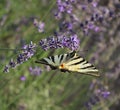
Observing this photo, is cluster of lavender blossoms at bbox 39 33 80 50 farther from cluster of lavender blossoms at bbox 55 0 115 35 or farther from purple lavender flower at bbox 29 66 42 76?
purple lavender flower at bbox 29 66 42 76

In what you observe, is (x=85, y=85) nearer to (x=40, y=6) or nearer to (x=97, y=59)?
(x=97, y=59)

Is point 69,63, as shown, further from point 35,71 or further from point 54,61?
point 35,71

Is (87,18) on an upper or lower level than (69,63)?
upper

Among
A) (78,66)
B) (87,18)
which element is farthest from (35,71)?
(78,66)

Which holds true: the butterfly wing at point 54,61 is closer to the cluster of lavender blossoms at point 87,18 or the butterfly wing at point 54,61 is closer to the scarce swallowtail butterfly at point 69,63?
the scarce swallowtail butterfly at point 69,63

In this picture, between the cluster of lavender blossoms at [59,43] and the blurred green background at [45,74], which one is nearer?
the cluster of lavender blossoms at [59,43]

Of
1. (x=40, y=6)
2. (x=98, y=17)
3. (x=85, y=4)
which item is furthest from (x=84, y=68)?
(x=40, y=6)

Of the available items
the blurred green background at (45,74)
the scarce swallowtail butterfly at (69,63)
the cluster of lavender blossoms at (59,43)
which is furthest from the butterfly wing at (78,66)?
the blurred green background at (45,74)

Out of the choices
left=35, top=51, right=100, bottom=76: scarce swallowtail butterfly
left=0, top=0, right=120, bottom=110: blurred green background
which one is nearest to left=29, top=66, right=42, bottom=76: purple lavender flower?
left=0, top=0, right=120, bottom=110: blurred green background

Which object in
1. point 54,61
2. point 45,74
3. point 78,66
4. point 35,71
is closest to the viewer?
point 54,61
